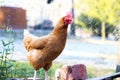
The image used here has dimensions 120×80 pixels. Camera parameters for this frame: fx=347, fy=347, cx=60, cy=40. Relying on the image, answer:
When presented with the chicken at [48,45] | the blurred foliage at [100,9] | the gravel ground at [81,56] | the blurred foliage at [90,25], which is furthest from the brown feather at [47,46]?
the blurred foliage at [90,25]

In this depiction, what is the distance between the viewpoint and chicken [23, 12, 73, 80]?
5.57ft

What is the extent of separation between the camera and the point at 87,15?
9.20 metres

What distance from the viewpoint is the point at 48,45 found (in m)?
1.74

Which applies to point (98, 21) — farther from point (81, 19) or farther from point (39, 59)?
point (39, 59)

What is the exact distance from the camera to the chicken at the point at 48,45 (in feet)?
→ 5.57

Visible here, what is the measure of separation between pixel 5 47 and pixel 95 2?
6273 mm

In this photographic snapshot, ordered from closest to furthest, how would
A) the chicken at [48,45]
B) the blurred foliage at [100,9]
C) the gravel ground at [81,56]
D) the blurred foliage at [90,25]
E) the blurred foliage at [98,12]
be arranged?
the chicken at [48,45]
the gravel ground at [81,56]
the blurred foliage at [100,9]
the blurred foliage at [98,12]
the blurred foliage at [90,25]

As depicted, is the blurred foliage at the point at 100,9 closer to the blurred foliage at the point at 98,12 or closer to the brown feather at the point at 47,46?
the blurred foliage at the point at 98,12

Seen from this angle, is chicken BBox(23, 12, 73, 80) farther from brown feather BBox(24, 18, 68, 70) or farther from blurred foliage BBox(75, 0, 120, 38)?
blurred foliage BBox(75, 0, 120, 38)

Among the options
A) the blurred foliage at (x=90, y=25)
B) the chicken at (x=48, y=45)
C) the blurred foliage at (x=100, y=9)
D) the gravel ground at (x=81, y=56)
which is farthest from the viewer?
the blurred foliage at (x=90, y=25)

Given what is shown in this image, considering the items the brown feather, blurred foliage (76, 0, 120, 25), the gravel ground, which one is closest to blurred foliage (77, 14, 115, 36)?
blurred foliage (76, 0, 120, 25)

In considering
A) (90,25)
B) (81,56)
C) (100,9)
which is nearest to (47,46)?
(81,56)

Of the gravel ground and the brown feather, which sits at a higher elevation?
the brown feather

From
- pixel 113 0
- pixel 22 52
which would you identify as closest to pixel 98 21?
pixel 113 0
